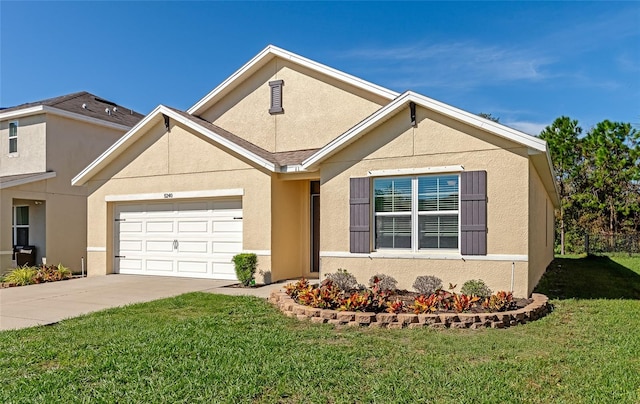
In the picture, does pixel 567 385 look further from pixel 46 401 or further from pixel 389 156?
pixel 389 156

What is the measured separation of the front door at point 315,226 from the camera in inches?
507

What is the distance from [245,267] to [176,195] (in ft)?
11.2

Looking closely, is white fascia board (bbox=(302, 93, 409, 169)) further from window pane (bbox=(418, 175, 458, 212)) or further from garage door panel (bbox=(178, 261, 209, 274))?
garage door panel (bbox=(178, 261, 209, 274))

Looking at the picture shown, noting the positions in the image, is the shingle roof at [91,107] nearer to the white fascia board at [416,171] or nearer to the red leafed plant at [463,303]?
the white fascia board at [416,171]

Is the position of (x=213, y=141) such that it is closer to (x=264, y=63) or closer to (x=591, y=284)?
(x=264, y=63)

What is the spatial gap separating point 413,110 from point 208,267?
281 inches

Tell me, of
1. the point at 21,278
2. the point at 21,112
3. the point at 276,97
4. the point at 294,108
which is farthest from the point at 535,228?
the point at 21,112

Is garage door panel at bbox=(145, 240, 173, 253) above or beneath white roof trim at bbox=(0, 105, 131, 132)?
beneath

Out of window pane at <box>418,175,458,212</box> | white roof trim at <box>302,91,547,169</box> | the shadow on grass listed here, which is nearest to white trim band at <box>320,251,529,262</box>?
window pane at <box>418,175,458,212</box>

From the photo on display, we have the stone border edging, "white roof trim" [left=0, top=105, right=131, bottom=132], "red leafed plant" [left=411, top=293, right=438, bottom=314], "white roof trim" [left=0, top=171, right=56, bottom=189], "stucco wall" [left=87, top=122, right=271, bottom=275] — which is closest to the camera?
the stone border edging

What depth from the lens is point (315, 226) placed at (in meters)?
12.9

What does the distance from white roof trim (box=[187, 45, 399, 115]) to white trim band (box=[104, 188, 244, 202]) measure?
10.6ft

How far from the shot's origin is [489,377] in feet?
15.3

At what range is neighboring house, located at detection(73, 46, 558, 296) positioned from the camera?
9.14m
